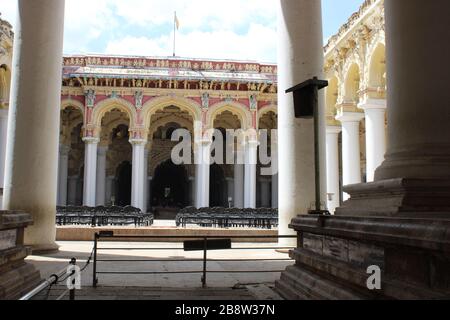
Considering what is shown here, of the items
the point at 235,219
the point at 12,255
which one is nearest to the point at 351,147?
the point at 235,219

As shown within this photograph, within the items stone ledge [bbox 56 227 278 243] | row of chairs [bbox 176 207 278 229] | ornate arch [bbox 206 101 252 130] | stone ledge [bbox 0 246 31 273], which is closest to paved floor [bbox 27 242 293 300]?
stone ledge [bbox 0 246 31 273]

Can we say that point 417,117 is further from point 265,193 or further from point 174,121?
point 265,193

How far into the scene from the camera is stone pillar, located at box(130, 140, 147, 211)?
25.6 metres

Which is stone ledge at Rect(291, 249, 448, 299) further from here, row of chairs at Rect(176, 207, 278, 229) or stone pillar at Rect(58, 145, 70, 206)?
stone pillar at Rect(58, 145, 70, 206)

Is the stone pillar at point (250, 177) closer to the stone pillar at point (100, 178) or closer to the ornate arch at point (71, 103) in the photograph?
the stone pillar at point (100, 178)

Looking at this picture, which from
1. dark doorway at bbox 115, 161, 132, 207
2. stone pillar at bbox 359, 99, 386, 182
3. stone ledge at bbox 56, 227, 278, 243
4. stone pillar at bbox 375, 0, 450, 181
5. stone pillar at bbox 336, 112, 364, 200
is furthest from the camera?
dark doorway at bbox 115, 161, 132, 207

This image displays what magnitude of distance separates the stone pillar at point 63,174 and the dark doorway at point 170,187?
6.99m

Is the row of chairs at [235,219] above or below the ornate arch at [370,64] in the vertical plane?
below

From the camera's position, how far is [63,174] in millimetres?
28156

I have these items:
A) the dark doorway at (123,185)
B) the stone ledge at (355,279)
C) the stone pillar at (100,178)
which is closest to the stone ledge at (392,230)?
the stone ledge at (355,279)

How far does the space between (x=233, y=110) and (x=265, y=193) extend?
6.90 m

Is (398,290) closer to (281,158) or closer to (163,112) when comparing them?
(281,158)

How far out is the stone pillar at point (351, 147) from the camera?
2019cm

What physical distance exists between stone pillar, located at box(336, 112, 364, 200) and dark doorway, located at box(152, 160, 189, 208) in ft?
50.5
